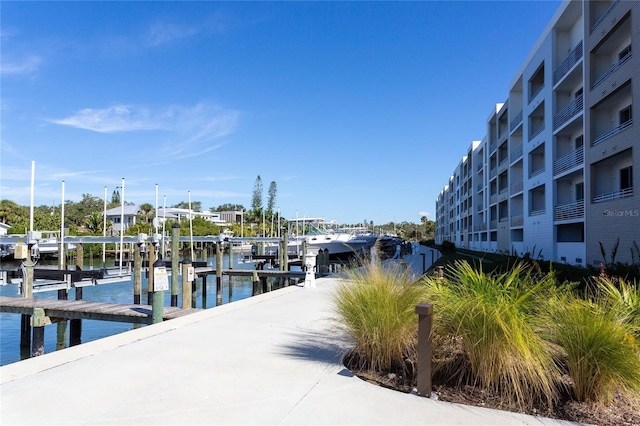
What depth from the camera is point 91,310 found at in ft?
33.0

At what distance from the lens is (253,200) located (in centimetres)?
10194

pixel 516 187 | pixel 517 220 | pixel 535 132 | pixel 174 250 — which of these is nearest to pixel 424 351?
pixel 174 250

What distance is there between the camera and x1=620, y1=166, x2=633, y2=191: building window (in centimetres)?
1950

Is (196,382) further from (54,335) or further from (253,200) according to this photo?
(253,200)

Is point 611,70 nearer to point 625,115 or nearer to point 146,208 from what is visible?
point 625,115

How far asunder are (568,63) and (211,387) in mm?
26940

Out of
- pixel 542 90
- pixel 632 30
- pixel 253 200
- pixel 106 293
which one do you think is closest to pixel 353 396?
pixel 632 30

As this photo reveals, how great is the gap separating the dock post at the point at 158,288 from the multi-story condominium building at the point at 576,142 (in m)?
12.7

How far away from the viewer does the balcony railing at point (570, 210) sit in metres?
→ 23.0

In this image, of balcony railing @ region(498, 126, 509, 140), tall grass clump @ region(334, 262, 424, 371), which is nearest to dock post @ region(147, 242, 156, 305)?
tall grass clump @ region(334, 262, 424, 371)

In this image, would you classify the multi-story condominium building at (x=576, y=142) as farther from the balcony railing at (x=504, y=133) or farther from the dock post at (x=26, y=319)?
the dock post at (x=26, y=319)

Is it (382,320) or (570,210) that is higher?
(570,210)

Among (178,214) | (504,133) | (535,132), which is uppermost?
(504,133)

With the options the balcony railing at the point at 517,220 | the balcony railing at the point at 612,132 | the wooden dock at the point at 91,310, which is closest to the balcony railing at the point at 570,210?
the balcony railing at the point at 612,132
